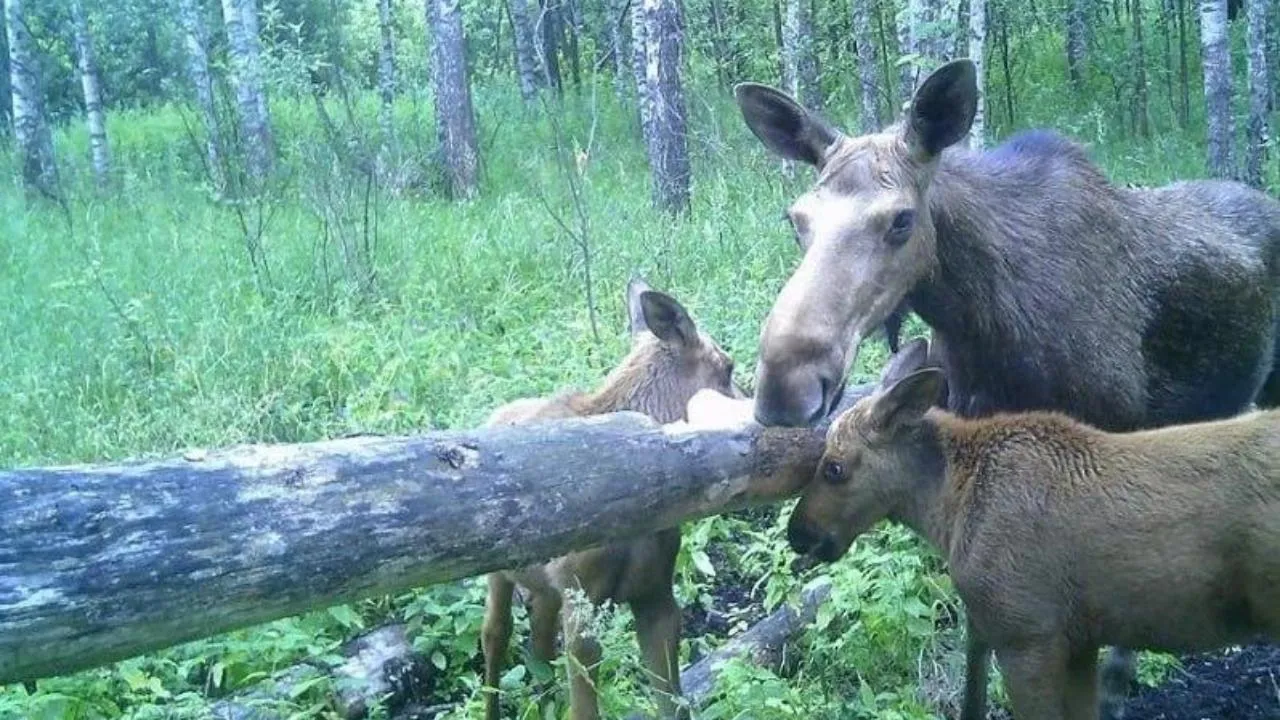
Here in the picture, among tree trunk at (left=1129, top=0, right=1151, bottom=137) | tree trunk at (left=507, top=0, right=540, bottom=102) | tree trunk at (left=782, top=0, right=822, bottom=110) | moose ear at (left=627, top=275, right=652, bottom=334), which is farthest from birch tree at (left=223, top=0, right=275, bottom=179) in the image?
tree trunk at (left=1129, top=0, right=1151, bottom=137)

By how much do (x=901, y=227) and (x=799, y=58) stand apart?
12.1m

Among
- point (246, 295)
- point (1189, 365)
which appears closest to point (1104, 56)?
point (246, 295)

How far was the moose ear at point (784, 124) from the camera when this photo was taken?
5.33m

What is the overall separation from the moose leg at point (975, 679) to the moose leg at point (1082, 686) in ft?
1.66

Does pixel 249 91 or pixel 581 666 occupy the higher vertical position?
pixel 249 91

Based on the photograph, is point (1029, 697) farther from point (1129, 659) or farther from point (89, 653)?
point (89, 653)

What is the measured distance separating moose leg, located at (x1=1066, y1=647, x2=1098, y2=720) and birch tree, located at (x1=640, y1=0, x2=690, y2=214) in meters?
8.82

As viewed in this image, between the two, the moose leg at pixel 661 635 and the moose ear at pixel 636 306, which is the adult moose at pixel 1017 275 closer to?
the moose ear at pixel 636 306

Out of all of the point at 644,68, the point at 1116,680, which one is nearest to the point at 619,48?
the point at 644,68

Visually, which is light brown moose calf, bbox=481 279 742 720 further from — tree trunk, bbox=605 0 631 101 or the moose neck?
tree trunk, bbox=605 0 631 101

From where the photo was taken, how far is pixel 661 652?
5.31m

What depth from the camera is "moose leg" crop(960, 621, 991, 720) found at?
521 centimetres

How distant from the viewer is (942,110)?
5.08 metres

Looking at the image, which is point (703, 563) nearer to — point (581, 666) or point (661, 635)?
point (661, 635)
